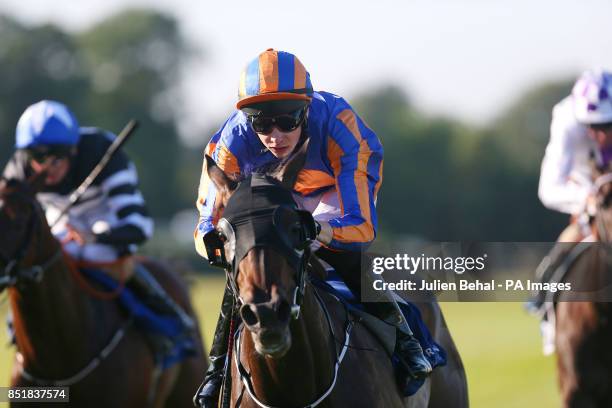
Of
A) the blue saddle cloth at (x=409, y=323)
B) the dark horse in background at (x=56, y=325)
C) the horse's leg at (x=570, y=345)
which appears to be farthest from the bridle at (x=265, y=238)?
the horse's leg at (x=570, y=345)

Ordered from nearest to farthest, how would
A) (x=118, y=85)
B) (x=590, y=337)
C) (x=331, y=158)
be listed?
(x=331, y=158) → (x=590, y=337) → (x=118, y=85)

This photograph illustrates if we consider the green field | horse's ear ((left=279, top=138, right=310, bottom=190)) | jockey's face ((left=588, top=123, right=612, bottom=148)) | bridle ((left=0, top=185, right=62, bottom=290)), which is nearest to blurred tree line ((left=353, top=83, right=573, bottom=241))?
the green field

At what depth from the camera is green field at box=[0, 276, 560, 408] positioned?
1598 cm

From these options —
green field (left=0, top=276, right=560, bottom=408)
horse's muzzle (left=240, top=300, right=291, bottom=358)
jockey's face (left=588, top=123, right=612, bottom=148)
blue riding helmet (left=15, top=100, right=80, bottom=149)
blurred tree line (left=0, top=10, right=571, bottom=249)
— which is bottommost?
green field (left=0, top=276, right=560, bottom=408)

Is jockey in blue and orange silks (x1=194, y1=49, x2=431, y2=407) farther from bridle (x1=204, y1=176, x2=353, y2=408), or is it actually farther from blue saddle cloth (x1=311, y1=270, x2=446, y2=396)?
bridle (x1=204, y1=176, x2=353, y2=408)

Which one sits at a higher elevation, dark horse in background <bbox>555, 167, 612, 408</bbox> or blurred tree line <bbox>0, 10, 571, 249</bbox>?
blurred tree line <bbox>0, 10, 571, 249</bbox>

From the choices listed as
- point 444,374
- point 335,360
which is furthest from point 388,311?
point 444,374

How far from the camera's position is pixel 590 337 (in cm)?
899

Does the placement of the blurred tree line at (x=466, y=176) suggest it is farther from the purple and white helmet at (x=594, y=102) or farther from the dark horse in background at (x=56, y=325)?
the dark horse in background at (x=56, y=325)

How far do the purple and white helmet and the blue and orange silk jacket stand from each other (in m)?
3.69

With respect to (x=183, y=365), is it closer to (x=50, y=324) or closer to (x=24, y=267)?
(x=50, y=324)

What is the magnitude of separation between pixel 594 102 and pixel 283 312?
17.7 feet

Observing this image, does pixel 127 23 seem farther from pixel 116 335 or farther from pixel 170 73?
pixel 116 335

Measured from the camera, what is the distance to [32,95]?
76.1 m
